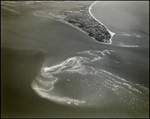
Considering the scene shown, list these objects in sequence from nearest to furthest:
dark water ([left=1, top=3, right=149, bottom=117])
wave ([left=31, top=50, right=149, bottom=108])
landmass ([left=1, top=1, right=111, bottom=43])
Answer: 1. dark water ([left=1, top=3, right=149, bottom=117])
2. wave ([left=31, top=50, right=149, bottom=108])
3. landmass ([left=1, top=1, right=111, bottom=43])

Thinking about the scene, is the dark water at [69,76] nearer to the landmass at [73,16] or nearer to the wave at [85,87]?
the wave at [85,87]

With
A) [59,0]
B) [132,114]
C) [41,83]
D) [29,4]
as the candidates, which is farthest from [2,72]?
[59,0]

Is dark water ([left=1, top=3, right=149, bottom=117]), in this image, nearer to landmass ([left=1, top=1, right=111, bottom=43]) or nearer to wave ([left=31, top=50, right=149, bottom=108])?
wave ([left=31, top=50, right=149, bottom=108])

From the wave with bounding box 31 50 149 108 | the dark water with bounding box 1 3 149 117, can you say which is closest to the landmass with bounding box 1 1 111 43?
the dark water with bounding box 1 3 149 117

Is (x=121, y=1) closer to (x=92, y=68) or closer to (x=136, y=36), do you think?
(x=136, y=36)

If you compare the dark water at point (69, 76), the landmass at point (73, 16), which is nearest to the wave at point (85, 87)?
the dark water at point (69, 76)

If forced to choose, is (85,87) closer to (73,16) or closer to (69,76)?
(69,76)

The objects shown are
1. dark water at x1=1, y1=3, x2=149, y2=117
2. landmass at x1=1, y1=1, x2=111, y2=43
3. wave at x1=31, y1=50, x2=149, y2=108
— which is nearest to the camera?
dark water at x1=1, y1=3, x2=149, y2=117

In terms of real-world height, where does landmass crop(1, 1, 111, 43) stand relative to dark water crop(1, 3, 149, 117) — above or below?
above
